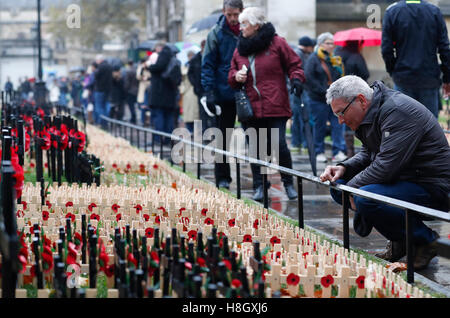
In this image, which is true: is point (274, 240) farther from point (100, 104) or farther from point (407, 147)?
point (100, 104)

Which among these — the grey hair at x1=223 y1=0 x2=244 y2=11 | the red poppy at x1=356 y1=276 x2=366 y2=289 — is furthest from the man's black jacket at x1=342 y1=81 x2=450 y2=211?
the grey hair at x1=223 y1=0 x2=244 y2=11

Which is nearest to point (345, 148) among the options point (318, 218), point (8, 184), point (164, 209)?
point (318, 218)

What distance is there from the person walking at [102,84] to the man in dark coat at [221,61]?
13.3 meters

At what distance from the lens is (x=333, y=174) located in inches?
242

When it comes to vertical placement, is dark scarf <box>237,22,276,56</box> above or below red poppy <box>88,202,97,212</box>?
above

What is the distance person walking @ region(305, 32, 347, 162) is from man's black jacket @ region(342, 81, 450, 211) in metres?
6.71

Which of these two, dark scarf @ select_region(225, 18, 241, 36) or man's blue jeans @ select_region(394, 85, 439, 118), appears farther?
dark scarf @ select_region(225, 18, 241, 36)

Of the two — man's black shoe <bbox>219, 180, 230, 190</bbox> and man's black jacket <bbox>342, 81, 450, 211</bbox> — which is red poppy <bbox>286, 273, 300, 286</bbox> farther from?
man's black shoe <bbox>219, 180, 230, 190</bbox>

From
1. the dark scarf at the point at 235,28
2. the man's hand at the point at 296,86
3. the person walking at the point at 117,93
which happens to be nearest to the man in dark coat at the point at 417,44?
the man's hand at the point at 296,86

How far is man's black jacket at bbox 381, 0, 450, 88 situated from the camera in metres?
8.38

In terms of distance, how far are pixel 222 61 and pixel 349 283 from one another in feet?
17.5

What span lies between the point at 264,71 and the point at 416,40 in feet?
4.83
